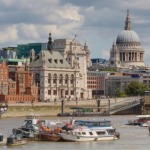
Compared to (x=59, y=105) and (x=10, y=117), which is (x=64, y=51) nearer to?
(x=59, y=105)

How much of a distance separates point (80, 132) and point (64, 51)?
370 ft

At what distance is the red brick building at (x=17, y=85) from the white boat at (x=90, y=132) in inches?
2810

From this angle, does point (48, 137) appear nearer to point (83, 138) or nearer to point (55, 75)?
point (83, 138)

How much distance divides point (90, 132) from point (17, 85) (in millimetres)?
83778

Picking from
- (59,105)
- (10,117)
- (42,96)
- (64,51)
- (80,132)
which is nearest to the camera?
(80,132)

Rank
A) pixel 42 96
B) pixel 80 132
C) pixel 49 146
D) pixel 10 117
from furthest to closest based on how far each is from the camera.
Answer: pixel 42 96, pixel 10 117, pixel 80 132, pixel 49 146

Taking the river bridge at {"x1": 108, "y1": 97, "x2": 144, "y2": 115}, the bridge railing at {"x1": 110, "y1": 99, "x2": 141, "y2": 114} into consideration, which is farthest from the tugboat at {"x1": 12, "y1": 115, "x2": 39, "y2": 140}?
the bridge railing at {"x1": 110, "y1": 99, "x2": 141, "y2": 114}

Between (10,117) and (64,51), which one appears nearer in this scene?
(10,117)

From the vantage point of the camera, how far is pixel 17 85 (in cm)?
15988

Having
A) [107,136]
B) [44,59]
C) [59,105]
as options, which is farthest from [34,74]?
[107,136]

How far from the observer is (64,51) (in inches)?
7416

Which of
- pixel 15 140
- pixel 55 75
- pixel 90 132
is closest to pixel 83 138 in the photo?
pixel 90 132

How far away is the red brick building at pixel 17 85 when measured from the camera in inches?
6072

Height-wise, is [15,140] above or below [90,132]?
below
